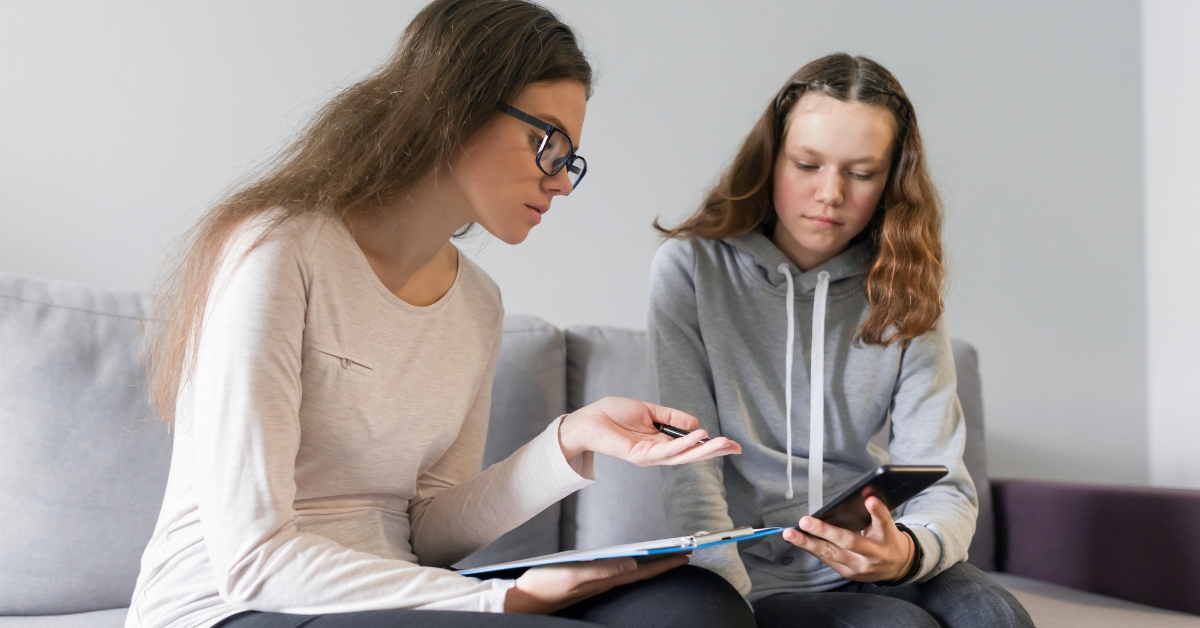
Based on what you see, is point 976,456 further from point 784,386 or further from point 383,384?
point 383,384

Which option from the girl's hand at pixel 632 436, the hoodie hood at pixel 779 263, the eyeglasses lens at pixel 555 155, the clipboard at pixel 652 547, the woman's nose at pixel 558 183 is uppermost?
the eyeglasses lens at pixel 555 155

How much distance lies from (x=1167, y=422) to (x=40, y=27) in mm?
2626

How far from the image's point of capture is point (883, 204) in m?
1.33

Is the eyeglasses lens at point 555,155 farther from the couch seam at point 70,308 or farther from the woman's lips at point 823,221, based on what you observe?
the couch seam at point 70,308

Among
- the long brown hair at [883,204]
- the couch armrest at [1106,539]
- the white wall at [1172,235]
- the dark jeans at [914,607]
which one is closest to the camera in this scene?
the dark jeans at [914,607]

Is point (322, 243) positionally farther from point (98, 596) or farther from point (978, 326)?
point (978, 326)

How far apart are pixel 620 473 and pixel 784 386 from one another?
39cm

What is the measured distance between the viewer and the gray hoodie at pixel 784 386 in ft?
3.98

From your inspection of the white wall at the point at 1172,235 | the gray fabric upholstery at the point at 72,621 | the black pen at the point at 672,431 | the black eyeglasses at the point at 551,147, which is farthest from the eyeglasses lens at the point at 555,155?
the white wall at the point at 1172,235

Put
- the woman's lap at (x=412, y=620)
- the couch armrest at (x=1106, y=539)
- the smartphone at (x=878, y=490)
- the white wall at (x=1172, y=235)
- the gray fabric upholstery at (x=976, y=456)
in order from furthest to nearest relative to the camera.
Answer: the white wall at (x=1172, y=235) → the gray fabric upholstery at (x=976, y=456) → the couch armrest at (x=1106, y=539) → the smartphone at (x=878, y=490) → the woman's lap at (x=412, y=620)

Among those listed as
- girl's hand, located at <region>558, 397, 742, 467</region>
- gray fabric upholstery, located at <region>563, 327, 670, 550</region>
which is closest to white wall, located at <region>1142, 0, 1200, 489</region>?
gray fabric upholstery, located at <region>563, 327, 670, 550</region>

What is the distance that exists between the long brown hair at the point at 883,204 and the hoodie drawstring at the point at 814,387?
67mm

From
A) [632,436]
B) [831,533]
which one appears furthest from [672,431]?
[831,533]

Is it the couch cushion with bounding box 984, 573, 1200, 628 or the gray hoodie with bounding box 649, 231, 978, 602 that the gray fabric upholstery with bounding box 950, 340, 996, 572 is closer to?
the couch cushion with bounding box 984, 573, 1200, 628
